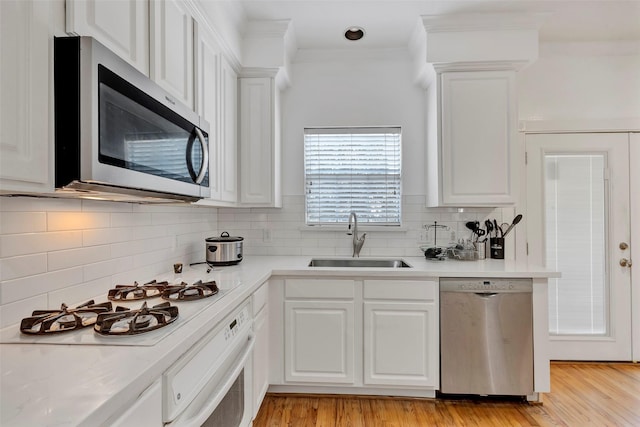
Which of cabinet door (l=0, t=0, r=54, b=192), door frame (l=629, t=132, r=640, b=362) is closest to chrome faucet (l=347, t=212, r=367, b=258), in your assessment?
cabinet door (l=0, t=0, r=54, b=192)

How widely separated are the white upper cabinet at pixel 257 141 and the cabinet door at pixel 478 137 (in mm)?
1301

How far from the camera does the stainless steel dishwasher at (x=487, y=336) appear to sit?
216 cm

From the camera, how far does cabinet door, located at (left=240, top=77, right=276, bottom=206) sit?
102 inches

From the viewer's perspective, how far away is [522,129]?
9.27ft

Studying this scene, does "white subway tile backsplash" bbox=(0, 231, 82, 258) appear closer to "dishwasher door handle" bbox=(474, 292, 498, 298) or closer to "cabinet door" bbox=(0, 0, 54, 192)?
"cabinet door" bbox=(0, 0, 54, 192)

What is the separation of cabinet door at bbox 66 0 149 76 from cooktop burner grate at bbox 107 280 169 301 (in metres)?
0.90

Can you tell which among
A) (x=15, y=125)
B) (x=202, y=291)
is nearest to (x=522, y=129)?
(x=202, y=291)

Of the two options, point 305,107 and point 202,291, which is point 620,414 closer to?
point 202,291

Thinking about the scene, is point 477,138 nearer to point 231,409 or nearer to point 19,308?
point 231,409

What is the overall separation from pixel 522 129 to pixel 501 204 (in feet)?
2.69

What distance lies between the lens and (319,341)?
2.25m

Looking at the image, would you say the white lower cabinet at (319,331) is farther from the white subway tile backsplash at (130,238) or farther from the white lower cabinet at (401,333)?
the white subway tile backsplash at (130,238)

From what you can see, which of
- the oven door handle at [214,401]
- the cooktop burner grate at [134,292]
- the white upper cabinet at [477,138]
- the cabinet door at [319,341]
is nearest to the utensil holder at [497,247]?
the white upper cabinet at [477,138]

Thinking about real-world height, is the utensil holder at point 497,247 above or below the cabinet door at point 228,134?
below
